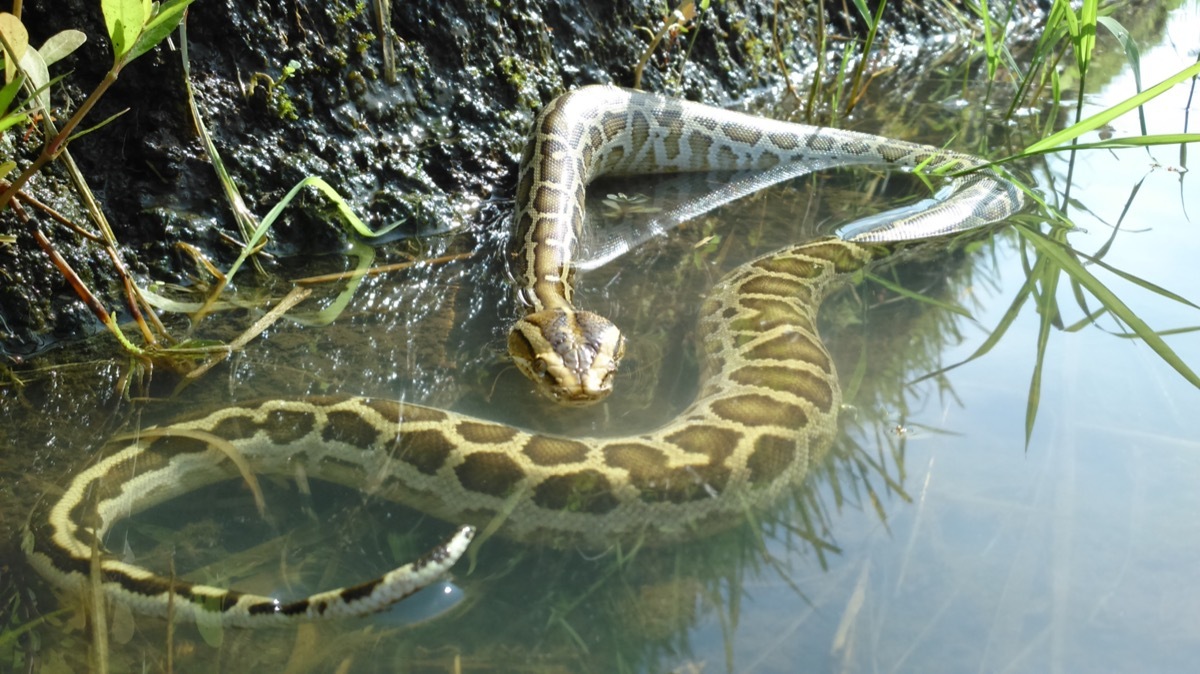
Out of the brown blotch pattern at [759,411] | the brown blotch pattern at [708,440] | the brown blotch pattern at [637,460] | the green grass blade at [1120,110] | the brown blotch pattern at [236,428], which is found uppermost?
the green grass blade at [1120,110]

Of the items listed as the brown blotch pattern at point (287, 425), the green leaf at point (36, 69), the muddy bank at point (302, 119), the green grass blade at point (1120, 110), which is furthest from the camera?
the muddy bank at point (302, 119)

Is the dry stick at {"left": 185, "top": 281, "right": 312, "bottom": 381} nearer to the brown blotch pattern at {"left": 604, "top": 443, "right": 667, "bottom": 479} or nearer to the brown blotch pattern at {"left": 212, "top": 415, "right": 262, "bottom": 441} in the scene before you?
the brown blotch pattern at {"left": 212, "top": 415, "right": 262, "bottom": 441}

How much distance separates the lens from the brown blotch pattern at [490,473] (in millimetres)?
4012

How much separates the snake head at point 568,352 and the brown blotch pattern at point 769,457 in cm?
82

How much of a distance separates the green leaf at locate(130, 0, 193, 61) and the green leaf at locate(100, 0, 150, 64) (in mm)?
37

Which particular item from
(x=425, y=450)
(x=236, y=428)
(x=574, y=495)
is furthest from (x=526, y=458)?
(x=236, y=428)

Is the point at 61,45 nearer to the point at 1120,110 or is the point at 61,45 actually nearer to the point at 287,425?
the point at 287,425

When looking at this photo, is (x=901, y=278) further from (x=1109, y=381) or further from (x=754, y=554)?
(x=754, y=554)

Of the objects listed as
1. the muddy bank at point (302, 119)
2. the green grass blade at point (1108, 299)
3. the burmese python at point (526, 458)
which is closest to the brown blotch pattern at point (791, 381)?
the burmese python at point (526, 458)

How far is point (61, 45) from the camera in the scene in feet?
12.4

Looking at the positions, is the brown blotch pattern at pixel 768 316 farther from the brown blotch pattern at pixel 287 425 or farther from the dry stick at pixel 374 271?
the brown blotch pattern at pixel 287 425

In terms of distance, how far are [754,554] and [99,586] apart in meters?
2.43

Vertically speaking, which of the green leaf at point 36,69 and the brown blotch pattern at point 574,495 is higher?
the green leaf at point 36,69

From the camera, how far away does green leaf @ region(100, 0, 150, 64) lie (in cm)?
356
